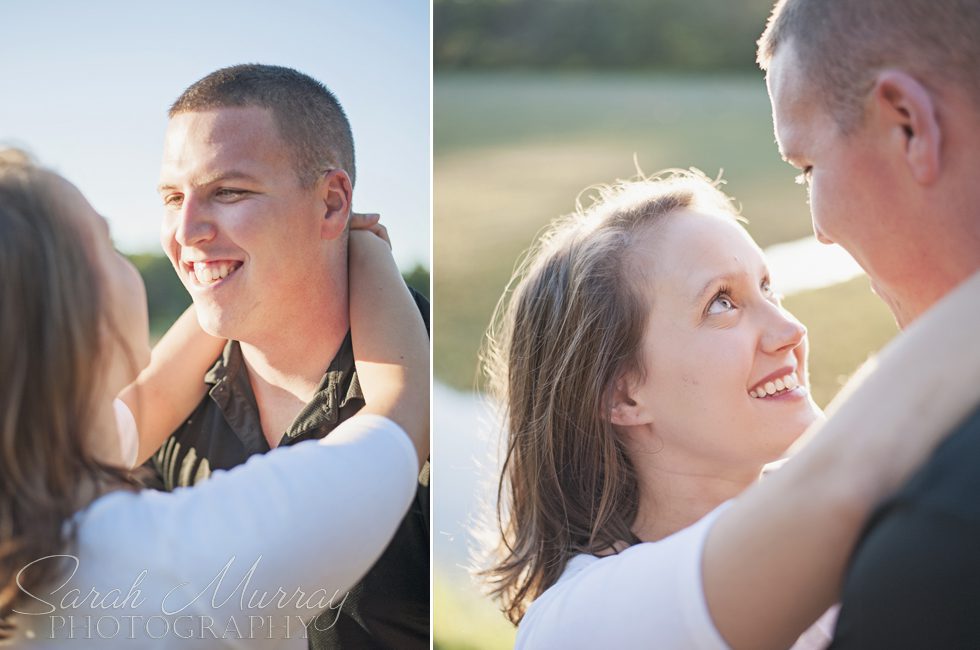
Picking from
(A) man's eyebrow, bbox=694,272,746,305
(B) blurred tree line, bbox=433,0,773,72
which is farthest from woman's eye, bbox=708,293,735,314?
(B) blurred tree line, bbox=433,0,773,72

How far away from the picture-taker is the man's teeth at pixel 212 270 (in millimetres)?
1720

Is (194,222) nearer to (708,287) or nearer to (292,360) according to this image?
(292,360)

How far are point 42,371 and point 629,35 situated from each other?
6.53 metres

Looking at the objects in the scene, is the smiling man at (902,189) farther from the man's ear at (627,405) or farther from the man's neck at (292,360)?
the man's neck at (292,360)

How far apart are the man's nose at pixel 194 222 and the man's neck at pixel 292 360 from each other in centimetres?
19

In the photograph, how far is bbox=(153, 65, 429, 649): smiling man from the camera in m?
1.71

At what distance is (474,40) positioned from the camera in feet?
20.1

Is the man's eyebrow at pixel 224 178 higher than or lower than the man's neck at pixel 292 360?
higher

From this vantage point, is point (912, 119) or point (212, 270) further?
point (212, 270)

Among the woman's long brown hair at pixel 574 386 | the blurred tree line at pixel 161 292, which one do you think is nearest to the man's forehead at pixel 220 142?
the blurred tree line at pixel 161 292

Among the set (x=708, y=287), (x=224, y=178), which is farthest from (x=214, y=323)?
(x=708, y=287)

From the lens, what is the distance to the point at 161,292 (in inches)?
67.7

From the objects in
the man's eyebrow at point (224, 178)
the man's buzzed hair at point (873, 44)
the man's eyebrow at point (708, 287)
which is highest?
the man's buzzed hair at point (873, 44)

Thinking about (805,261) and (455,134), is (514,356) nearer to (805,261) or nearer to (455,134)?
(805,261)
